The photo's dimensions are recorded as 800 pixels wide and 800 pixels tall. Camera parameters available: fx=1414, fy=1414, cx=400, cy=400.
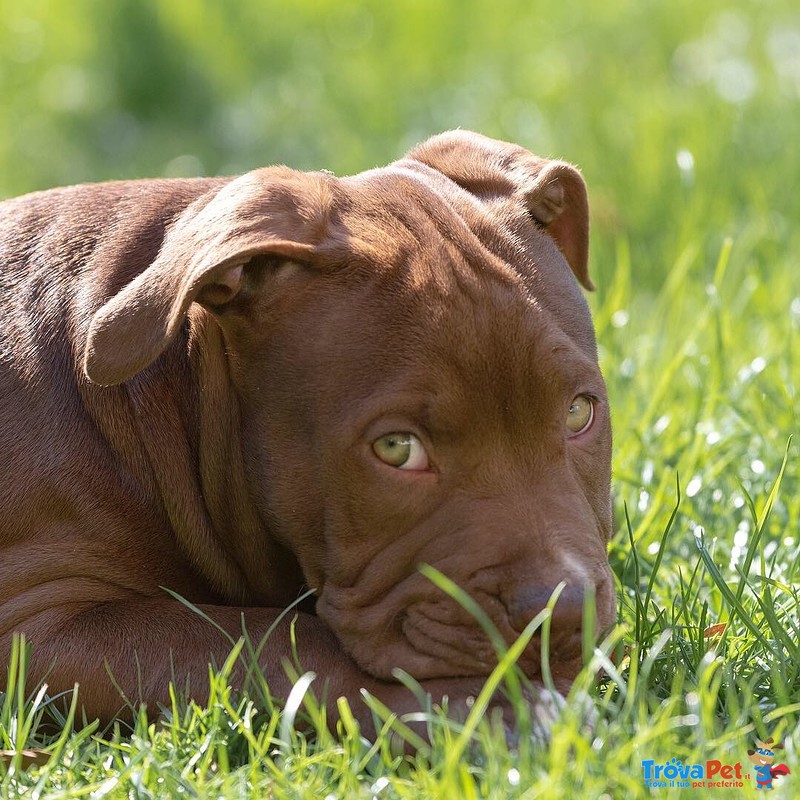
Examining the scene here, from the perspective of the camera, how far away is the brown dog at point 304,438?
3.19 meters

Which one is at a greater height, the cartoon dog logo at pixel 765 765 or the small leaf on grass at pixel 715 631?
the small leaf on grass at pixel 715 631

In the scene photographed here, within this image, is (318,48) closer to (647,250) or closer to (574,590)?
(647,250)

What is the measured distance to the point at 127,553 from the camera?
3529mm

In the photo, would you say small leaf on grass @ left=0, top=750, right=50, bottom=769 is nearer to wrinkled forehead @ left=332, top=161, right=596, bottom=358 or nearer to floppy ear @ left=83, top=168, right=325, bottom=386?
floppy ear @ left=83, top=168, right=325, bottom=386


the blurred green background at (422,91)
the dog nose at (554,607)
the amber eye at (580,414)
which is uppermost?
the blurred green background at (422,91)

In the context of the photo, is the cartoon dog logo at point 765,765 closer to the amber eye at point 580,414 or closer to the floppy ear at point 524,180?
the amber eye at point 580,414

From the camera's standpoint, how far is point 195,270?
3.10 m

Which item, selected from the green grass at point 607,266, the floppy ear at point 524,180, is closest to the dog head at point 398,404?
the green grass at point 607,266

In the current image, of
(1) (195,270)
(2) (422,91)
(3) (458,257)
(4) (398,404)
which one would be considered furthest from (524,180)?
(2) (422,91)

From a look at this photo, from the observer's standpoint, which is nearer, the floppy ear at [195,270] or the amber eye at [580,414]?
the floppy ear at [195,270]

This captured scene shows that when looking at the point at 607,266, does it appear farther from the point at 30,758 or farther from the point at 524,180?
the point at 30,758

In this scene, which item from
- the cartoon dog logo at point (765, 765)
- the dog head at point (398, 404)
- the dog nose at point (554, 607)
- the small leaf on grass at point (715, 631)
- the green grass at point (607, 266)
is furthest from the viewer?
the small leaf on grass at point (715, 631)

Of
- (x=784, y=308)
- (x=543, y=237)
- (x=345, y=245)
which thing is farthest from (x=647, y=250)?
(x=345, y=245)

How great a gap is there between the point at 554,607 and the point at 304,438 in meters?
0.75
